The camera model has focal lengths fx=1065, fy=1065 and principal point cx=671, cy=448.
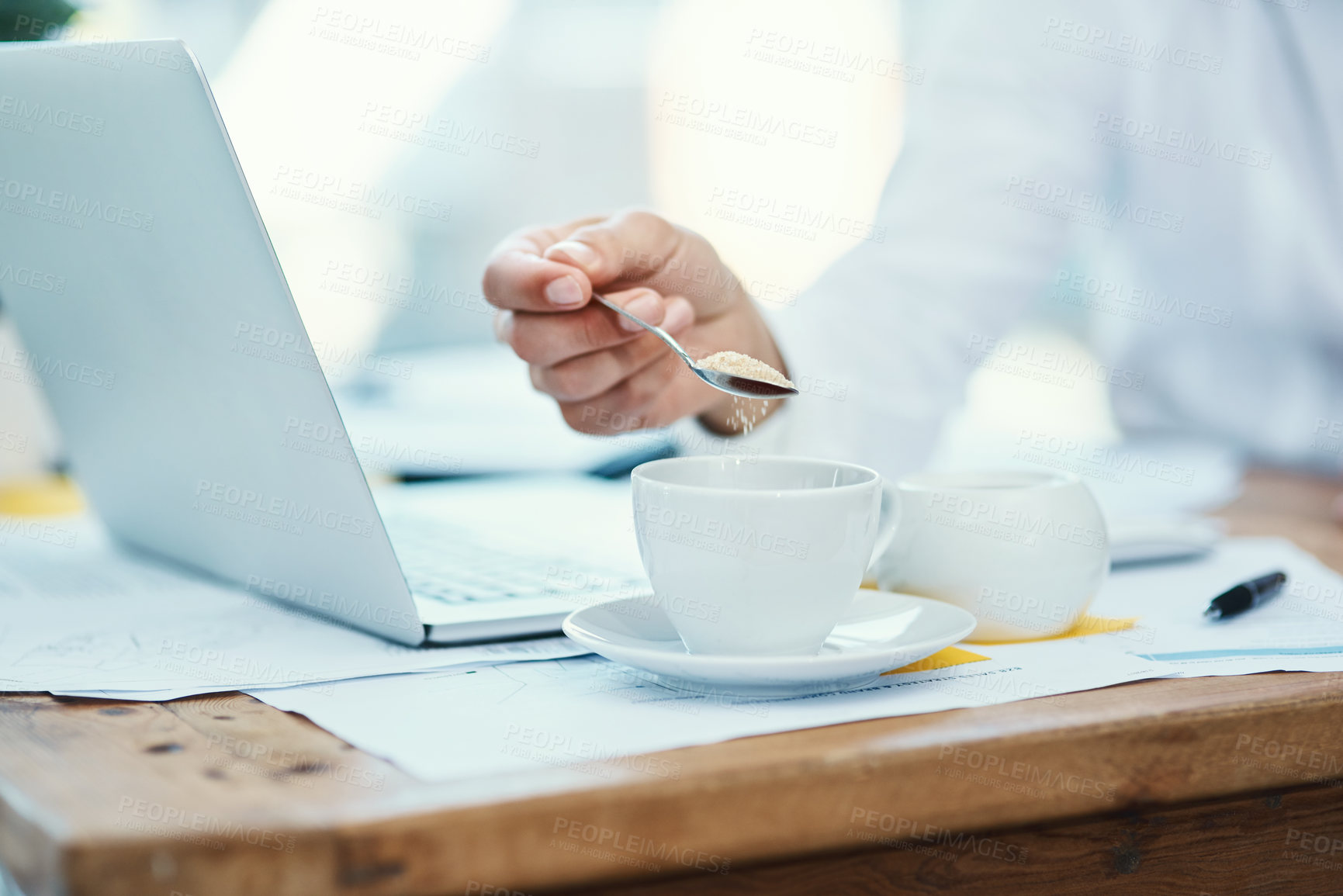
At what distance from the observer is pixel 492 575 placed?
675mm

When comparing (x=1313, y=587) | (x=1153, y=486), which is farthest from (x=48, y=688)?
(x=1153, y=486)

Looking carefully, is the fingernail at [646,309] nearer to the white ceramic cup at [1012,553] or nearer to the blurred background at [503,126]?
the white ceramic cup at [1012,553]

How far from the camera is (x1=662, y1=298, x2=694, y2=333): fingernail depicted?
750mm

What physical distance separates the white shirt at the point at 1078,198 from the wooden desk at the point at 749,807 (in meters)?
0.53

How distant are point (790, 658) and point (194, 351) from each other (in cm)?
36

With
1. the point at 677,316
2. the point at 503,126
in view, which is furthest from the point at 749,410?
the point at 503,126

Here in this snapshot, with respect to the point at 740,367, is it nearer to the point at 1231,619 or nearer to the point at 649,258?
the point at 649,258

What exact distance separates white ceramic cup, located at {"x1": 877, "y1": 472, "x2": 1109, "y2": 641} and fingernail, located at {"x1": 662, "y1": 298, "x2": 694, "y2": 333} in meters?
0.24

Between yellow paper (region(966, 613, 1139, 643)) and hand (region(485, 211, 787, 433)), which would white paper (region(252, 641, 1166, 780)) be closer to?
yellow paper (region(966, 613, 1139, 643))

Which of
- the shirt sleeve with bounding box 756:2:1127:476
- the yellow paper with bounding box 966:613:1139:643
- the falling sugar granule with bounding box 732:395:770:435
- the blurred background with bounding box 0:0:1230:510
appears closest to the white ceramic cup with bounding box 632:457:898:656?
the yellow paper with bounding box 966:613:1139:643

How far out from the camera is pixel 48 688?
475mm

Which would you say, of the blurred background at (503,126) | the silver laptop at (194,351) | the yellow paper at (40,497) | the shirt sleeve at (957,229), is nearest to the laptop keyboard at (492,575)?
the silver laptop at (194,351)

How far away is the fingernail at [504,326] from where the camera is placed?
75 cm

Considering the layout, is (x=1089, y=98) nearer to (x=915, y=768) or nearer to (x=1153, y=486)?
(x=1153, y=486)
